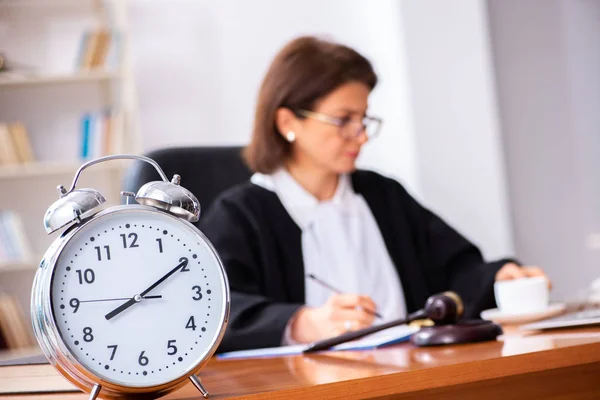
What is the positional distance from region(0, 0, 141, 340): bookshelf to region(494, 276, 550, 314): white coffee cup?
8.39 feet

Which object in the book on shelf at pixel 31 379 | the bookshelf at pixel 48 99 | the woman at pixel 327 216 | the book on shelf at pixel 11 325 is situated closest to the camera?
the book on shelf at pixel 31 379

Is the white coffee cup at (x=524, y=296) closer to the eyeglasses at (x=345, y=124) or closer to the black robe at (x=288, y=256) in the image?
the black robe at (x=288, y=256)

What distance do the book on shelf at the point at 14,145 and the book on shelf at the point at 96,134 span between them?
246 mm

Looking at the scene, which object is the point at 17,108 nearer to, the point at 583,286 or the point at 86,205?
the point at 583,286

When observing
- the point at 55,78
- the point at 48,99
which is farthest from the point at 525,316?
the point at 48,99

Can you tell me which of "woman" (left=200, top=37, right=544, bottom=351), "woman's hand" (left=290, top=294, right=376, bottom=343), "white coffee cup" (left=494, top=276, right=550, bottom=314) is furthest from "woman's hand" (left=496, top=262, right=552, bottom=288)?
"woman's hand" (left=290, top=294, right=376, bottom=343)

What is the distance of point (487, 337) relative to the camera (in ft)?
3.76

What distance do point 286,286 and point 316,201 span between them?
0.86ft

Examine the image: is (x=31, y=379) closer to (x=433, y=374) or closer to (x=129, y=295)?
(x=129, y=295)

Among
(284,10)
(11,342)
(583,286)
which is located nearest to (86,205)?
(583,286)

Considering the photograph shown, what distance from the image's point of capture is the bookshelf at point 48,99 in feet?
12.3

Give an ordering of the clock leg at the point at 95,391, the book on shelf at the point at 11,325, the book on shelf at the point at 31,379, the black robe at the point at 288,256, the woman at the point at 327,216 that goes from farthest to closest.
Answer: the book on shelf at the point at 11,325, the woman at the point at 327,216, the black robe at the point at 288,256, the book on shelf at the point at 31,379, the clock leg at the point at 95,391

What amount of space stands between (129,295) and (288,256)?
1030 millimetres

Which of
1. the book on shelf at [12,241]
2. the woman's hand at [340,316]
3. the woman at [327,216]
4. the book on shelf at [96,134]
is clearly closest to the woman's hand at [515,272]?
the woman at [327,216]
